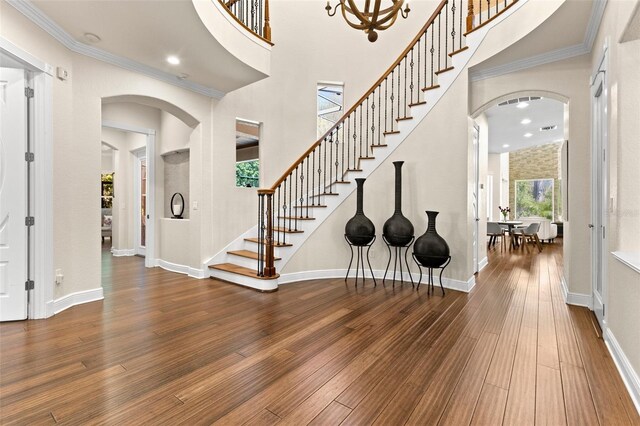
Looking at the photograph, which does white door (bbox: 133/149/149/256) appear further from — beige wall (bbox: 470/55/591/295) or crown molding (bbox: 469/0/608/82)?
beige wall (bbox: 470/55/591/295)

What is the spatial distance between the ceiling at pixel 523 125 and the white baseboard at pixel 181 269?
19.5ft

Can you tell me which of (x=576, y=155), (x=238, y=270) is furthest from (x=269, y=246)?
(x=576, y=155)

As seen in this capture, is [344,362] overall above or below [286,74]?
below

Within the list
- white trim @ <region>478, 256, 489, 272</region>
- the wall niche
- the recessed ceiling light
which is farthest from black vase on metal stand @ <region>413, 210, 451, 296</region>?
the recessed ceiling light

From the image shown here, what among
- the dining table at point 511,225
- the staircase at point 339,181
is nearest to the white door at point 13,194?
the staircase at point 339,181

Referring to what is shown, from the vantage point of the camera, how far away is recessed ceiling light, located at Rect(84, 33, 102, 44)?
322cm

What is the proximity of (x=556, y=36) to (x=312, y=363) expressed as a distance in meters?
4.09

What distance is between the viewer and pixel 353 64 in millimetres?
6258

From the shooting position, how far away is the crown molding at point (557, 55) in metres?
2.83

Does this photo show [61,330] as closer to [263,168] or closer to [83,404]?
[83,404]

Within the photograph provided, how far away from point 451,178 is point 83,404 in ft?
14.1

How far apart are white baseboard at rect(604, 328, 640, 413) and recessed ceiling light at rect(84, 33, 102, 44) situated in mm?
5316

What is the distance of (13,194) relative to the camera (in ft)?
9.68

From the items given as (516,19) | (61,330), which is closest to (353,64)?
(516,19)
